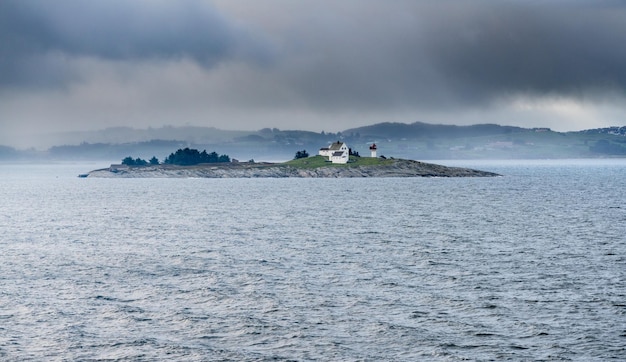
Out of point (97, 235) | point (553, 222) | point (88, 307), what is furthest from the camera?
point (553, 222)

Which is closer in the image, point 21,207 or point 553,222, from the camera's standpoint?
point 553,222

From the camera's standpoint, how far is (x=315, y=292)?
155 ft

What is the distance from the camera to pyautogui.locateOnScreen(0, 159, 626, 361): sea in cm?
3406

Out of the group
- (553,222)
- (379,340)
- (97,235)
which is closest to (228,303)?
(379,340)

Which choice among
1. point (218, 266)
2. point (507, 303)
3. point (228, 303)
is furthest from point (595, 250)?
point (228, 303)

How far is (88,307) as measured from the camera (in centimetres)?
4247

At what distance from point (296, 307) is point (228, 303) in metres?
4.44

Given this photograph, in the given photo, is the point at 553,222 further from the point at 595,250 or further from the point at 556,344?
the point at 556,344

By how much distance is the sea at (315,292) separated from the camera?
34.1m

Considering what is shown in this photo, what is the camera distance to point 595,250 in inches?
2672

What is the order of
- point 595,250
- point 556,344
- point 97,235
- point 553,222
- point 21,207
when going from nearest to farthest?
point 556,344, point 595,250, point 97,235, point 553,222, point 21,207

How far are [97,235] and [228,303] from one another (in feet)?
155

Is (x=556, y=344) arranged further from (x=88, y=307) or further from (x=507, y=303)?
(x=88, y=307)

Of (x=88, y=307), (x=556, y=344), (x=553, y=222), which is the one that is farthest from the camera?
(x=553, y=222)
